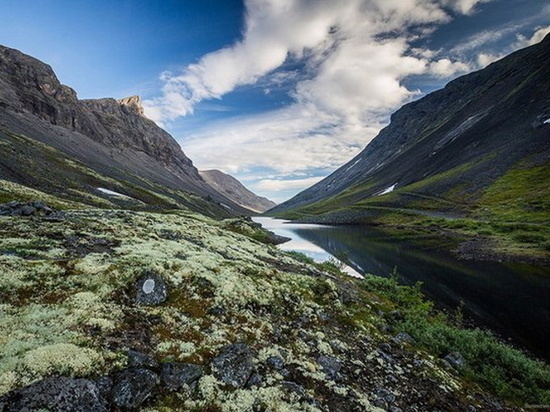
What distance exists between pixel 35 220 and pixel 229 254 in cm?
1419

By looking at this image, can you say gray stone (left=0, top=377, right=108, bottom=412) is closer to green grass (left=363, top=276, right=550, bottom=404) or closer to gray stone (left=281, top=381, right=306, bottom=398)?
gray stone (left=281, top=381, right=306, bottom=398)

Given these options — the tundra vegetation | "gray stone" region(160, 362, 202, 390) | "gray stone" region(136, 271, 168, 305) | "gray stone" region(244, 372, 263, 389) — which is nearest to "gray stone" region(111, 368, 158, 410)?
the tundra vegetation

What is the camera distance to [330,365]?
12695mm

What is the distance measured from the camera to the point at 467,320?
29703mm

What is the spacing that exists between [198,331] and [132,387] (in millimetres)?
3940

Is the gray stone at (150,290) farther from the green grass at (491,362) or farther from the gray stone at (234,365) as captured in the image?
the green grass at (491,362)

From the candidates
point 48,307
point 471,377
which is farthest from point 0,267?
point 471,377

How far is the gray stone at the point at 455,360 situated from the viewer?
1598cm

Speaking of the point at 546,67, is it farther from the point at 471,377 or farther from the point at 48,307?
the point at 48,307

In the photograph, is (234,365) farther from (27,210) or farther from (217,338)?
(27,210)

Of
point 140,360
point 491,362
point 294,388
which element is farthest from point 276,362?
point 491,362

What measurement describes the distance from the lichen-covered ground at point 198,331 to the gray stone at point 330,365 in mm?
64

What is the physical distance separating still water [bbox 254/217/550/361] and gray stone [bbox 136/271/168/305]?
26722mm

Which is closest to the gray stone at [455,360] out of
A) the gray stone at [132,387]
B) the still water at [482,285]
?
the still water at [482,285]
